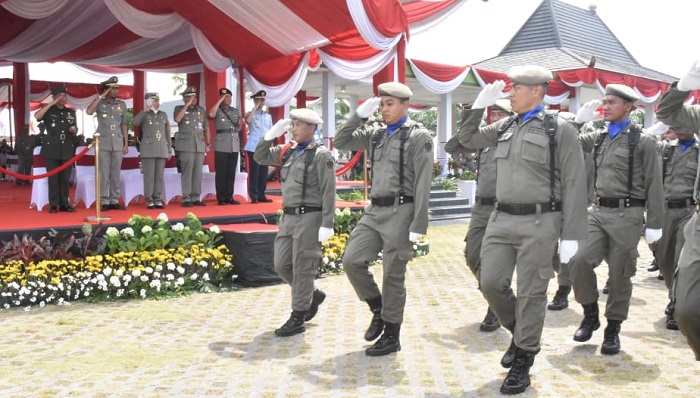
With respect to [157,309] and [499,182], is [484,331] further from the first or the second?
[157,309]

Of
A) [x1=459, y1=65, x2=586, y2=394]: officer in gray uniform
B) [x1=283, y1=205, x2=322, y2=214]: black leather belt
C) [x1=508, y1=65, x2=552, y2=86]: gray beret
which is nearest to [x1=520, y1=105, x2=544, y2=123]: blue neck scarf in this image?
[x1=459, y1=65, x2=586, y2=394]: officer in gray uniform

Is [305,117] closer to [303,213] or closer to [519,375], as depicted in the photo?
[303,213]

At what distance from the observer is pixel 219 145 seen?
1095 cm

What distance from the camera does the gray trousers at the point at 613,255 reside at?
5.25m

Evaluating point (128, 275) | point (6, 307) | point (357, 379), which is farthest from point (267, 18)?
point (357, 379)

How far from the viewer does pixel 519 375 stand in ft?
13.9

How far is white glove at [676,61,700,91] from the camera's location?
141 inches

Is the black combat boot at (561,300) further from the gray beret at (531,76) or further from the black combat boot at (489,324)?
the gray beret at (531,76)

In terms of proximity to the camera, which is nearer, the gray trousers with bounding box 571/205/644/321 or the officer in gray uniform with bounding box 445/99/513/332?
the gray trousers with bounding box 571/205/644/321

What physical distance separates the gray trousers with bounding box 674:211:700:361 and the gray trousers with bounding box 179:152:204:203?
836cm

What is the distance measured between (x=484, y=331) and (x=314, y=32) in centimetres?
636

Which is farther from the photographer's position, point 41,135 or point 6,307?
point 41,135

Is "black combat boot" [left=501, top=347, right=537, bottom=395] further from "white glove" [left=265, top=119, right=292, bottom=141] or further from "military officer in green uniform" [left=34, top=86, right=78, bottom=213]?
"military officer in green uniform" [left=34, top=86, right=78, bottom=213]

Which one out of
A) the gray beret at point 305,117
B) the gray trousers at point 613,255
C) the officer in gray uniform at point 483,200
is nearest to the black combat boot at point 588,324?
the gray trousers at point 613,255
